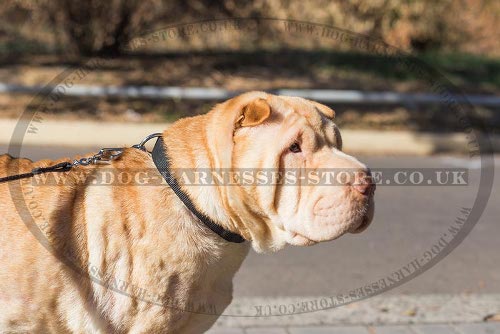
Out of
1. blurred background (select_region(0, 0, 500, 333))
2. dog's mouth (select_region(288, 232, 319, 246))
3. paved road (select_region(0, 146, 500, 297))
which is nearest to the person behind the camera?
dog's mouth (select_region(288, 232, 319, 246))

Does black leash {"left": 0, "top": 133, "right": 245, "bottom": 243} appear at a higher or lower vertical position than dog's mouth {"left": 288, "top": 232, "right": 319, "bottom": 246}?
higher

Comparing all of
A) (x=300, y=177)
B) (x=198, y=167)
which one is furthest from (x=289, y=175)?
(x=198, y=167)

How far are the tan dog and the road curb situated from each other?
7073 millimetres

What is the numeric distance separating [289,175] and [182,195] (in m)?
0.47

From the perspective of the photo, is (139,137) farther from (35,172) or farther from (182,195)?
(182,195)

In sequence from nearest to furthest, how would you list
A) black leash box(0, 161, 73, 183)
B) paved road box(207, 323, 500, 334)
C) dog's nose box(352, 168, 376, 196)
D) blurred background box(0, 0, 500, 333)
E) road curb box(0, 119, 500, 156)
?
dog's nose box(352, 168, 376, 196), black leash box(0, 161, 73, 183), paved road box(207, 323, 500, 334), blurred background box(0, 0, 500, 333), road curb box(0, 119, 500, 156)

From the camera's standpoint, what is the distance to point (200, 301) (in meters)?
3.09

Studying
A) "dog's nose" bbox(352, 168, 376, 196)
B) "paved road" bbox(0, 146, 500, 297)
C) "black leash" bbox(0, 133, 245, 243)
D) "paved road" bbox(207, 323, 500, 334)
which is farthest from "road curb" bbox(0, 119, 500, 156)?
"dog's nose" bbox(352, 168, 376, 196)

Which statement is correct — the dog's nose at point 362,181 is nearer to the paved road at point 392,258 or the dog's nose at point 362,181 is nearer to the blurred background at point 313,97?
the blurred background at point 313,97

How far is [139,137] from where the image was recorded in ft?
33.7

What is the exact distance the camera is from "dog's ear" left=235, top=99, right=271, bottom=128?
294 cm

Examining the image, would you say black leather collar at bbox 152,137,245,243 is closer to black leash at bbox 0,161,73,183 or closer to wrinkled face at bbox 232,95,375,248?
wrinkled face at bbox 232,95,375,248

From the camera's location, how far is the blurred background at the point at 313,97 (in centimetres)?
541

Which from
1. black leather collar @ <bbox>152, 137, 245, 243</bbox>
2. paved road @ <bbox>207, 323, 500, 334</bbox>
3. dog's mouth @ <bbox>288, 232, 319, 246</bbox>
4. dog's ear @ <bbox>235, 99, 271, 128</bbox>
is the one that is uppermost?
dog's ear @ <bbox>235, 99, 271, 128</bbox>
